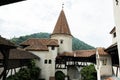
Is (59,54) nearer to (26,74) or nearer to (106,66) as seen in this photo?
(26,74)

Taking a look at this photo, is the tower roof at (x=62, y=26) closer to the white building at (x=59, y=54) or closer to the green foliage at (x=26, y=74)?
the white building at (x=59, y=54)

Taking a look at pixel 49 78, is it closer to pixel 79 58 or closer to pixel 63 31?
pixel 79 58

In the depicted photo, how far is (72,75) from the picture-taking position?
38188mm

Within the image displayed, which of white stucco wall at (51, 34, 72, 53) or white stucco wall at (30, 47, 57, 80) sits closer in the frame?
white stucco wall at (30, 47, 57, 80)

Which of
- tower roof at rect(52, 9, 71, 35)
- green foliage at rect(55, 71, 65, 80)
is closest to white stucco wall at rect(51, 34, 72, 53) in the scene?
tower roof at rect(52, 9, 71, 35)

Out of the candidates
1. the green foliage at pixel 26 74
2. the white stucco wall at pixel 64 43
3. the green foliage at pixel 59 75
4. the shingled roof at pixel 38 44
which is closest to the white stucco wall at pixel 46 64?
the shingled roof at pixel 38 44

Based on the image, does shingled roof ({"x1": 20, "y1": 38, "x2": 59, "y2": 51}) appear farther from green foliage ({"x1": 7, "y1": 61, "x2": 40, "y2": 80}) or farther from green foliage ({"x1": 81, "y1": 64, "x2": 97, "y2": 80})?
green foliage ({"x1": 81, "y1": 64, "x2": 97, "y2": 80})

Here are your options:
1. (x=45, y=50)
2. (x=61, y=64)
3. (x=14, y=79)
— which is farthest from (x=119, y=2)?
(x=61, y=64)

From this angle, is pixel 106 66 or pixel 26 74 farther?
pixel 26 74

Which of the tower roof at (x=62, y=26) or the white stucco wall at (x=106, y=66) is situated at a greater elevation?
the tower roof at (x=62, y=26)

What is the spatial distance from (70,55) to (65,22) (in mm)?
8529

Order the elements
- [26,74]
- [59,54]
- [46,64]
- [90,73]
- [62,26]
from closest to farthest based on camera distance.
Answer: [26,74] < [90,73] < [46,64] < [59,54] < [62,26]

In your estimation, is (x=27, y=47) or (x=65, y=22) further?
(x=65, y=22)

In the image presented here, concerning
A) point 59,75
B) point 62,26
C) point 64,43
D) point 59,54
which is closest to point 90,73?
point 59,75
